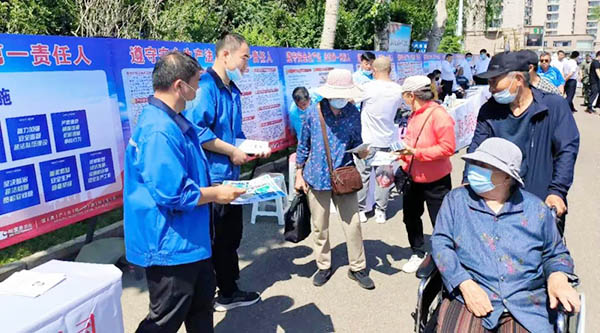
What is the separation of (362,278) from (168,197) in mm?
2370

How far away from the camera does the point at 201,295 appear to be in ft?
8.15

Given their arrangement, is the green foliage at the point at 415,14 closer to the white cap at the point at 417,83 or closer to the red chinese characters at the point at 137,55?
the white cap at the point at 417,83

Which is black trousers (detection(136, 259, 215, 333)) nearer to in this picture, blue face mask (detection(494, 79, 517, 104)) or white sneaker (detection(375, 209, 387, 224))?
blue face mask (detection(494, 79, 517, 104))

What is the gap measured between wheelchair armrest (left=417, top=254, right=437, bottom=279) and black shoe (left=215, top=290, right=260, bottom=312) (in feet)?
5.30

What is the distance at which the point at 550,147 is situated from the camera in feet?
9.67

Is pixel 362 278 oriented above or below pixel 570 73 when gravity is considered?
below

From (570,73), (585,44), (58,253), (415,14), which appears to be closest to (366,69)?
(58,253)

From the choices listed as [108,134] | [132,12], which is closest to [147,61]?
[108,134]

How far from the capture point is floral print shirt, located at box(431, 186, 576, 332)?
91.4 inches

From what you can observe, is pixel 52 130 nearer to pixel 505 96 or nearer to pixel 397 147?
pixel 397 147

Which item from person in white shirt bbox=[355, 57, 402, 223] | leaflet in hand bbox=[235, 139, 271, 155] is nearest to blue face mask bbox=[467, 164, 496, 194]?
leaflet in hand bbox=[235, 139, 271, 155]

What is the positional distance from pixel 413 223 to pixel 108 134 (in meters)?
2.86

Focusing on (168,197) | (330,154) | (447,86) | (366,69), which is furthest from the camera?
(447,86)

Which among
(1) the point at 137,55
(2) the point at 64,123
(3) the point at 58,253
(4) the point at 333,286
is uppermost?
(1) the point at 137,55
